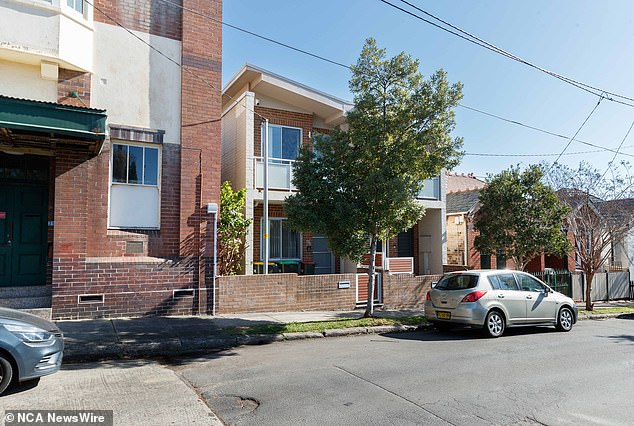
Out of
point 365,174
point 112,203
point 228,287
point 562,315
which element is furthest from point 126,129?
point 562,315

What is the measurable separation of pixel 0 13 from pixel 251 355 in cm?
879

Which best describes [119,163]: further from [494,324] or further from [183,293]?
[494,324]

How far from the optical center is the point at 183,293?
11.1 m

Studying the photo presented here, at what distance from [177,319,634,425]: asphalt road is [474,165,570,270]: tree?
5.99 meters

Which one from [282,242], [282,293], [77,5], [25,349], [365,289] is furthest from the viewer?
[282,242]

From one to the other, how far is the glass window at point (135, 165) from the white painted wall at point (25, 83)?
179 cm

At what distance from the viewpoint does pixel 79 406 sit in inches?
196

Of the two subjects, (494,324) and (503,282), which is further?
(503,282)

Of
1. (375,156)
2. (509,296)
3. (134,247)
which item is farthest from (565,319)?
(134,247)

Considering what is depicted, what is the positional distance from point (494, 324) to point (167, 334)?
23.5ft

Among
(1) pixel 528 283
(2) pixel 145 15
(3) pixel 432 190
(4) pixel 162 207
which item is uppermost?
(2) pixel 145 15

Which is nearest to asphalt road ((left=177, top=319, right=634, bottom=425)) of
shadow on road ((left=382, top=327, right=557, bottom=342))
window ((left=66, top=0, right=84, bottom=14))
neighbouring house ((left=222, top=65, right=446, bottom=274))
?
shadow on road ((left=382, top=327, right=557, bottom=342))

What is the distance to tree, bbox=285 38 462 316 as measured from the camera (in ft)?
34.2

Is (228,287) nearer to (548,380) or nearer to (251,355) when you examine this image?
(251,355)
